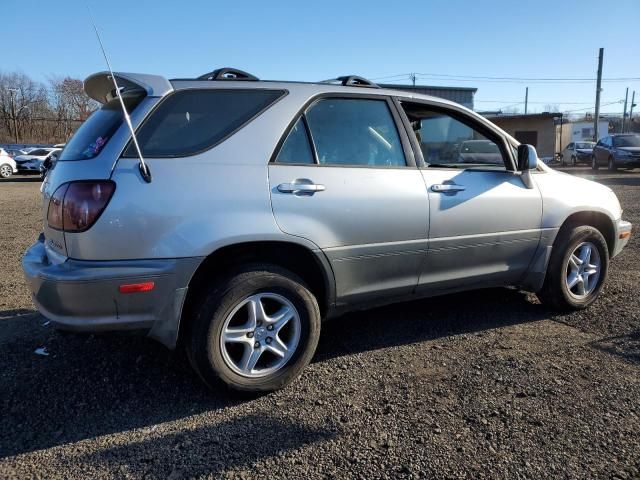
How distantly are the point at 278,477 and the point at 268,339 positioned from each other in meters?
0.90

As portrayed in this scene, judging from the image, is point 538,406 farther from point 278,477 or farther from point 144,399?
point 144,399

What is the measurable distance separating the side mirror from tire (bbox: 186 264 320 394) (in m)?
2.03

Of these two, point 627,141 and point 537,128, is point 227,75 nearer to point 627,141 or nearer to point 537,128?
point 627,141

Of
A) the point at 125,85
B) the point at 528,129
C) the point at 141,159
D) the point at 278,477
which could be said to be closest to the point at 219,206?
the point at 141,159

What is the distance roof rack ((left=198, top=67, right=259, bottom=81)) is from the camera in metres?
3.25

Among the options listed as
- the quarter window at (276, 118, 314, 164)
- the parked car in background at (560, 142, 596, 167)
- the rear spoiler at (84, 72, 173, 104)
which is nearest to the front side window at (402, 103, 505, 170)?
the quarter window at (276, 118, 314, 164)

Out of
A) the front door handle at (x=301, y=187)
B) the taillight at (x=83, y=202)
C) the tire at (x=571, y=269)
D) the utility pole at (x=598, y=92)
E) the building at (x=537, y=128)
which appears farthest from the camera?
the building at (x=537, y=128)

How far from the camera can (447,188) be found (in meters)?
3.68

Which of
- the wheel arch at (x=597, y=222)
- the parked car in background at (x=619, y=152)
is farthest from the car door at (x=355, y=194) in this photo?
the parked car in background at (x=619, y=152)

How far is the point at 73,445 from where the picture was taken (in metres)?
2.63

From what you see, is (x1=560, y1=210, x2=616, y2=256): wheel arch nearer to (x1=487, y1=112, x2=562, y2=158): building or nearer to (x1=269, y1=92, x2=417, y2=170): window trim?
(x1=269, y1=92, x2=417, y2=170): window trim

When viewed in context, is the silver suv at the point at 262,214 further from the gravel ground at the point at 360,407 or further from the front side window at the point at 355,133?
the gravel ground at the point at 360,407

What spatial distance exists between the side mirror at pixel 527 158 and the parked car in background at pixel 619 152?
21.3 metres

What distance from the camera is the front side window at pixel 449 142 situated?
3.90 meters
